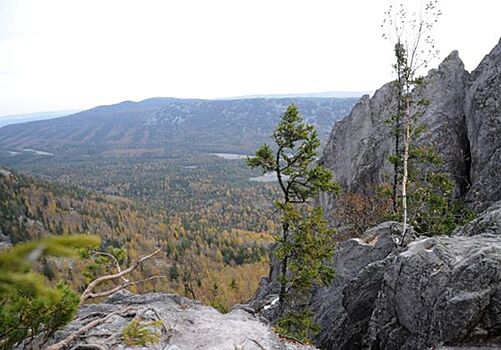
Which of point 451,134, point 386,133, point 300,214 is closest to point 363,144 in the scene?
point 386,133

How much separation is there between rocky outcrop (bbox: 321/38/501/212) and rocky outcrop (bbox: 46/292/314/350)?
1193cm

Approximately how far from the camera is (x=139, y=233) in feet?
297

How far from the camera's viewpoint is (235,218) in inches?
4818

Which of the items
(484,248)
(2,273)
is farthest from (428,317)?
(2,273)

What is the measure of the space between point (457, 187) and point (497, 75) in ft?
20.1

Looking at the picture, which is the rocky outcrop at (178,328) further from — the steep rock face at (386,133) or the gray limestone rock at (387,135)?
the steep rock face at (386,133)

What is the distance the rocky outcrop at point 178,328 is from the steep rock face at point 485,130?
13.4 m

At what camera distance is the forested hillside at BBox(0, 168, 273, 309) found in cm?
6334

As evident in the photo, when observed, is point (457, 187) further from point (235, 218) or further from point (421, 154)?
point (235, 218)

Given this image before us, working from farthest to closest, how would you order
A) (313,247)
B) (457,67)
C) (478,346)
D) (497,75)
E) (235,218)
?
(235,218), (457,67), (497,75), (313,247), (478,346)

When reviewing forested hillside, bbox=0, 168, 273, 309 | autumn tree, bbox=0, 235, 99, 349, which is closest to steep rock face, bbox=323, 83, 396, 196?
autumn tree, bbox=0, 235, 99, 349

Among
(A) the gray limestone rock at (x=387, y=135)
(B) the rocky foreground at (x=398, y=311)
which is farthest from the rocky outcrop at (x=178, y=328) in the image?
(A) the gray limestone rock at (x=387, y=135)

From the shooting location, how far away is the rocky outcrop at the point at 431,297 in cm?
837

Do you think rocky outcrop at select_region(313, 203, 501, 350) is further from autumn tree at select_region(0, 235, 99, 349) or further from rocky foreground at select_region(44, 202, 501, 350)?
autumn tree at select_region(0, 235, 99, 349)
